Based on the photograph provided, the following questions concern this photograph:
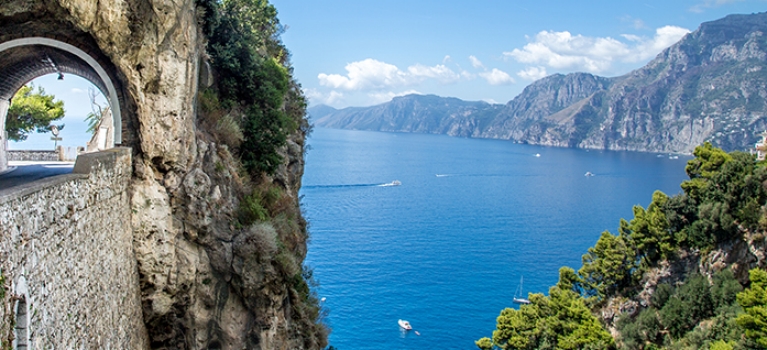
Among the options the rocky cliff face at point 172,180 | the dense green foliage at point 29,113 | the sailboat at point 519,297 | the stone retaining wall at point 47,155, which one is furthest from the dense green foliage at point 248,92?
the sailboat at point 519,297

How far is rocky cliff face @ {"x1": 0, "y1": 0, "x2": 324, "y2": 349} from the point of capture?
35.6 ft

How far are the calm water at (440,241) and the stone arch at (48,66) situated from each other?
103ft

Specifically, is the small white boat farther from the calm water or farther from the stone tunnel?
the stone tunnel

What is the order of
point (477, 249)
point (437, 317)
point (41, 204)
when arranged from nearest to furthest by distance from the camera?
1. point (41, 204)
2. point (437, 317)
3. point (477, 249)

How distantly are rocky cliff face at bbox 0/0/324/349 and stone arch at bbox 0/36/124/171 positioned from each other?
6.4 inches

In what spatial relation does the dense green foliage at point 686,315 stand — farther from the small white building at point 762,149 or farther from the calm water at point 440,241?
the small white building at point 762,149

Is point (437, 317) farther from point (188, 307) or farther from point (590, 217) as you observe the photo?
point (590, 217)

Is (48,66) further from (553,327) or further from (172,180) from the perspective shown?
(553,327)

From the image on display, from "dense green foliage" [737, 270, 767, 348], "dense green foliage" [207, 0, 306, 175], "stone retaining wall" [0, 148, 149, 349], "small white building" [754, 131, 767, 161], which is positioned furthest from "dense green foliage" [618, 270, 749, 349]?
"stone retaining wall" [0, 148, 149, 349]

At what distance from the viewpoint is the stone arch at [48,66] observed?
1107 centimetres

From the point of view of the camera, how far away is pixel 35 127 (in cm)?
2442

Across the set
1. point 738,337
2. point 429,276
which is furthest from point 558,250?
point 738,337

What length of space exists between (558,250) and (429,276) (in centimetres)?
1789

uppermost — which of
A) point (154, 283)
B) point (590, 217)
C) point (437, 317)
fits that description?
point (154, 283)
